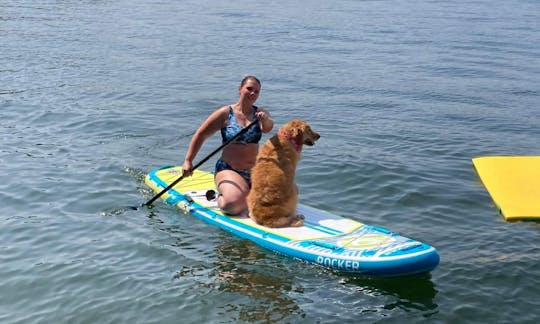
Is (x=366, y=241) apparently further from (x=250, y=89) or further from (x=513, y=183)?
(x=513, y=183)

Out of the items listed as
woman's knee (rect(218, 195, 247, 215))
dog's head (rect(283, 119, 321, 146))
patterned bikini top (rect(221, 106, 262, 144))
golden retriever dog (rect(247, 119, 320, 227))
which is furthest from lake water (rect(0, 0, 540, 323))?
dog's head (rect(283, 119, 321, 146))

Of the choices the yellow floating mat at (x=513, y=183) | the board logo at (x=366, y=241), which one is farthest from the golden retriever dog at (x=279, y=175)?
the yellow floating mat at (x=513, y=183)

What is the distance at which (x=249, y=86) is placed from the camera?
841cm

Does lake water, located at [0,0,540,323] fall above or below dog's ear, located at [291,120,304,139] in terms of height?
below

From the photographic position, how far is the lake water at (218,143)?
23.2 feet

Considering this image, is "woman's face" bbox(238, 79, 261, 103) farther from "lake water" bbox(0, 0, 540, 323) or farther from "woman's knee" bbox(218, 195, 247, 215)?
"lake water" bbox(0, 0, 540, 323)

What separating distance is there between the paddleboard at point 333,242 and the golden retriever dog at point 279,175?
0.17 meters

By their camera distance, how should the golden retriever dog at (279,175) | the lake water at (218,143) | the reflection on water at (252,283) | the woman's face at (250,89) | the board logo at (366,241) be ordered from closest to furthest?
the reflection on water at (252,283) < the lake water at (218,143) < the board logo at (366,241) < the golden retriever dog at (279,175) < the woman's face at (250,89)

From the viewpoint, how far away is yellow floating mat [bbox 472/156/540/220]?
30.0 feet

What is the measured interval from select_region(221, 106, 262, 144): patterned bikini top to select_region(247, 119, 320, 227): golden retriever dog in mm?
587

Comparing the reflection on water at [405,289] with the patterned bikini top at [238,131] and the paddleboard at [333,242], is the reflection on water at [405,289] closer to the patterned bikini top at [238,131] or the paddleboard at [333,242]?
the paddleboard at [333,242]

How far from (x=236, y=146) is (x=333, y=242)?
1.90m

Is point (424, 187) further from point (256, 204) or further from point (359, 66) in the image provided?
point (359, 66)

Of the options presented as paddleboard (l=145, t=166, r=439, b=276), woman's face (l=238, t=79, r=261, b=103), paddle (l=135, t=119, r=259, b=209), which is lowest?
paddleboard (l=145, t=166, r=439, b=276)
